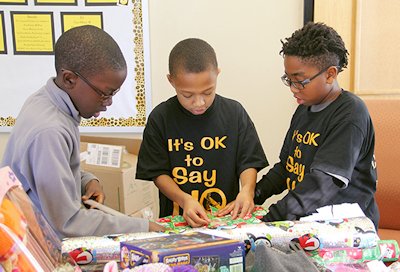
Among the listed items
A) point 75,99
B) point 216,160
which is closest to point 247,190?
point 216,160

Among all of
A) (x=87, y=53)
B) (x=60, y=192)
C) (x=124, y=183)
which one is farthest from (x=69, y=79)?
(x=124, y=183)

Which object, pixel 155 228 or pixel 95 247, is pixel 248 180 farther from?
pixel 95 247

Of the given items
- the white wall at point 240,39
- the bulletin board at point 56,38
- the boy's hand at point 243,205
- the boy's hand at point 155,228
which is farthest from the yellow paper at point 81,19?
the boy's hand at point 155,228

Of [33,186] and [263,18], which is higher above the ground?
[263,18]

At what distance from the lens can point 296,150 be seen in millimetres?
1267

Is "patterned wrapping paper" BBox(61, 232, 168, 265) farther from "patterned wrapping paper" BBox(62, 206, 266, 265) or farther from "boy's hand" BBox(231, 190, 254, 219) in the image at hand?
"boy's hand" BBox(231, 190, 254, 219)

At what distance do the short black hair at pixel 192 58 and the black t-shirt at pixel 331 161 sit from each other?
33cm

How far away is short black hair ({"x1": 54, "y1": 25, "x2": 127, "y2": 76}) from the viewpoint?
3.35 feet

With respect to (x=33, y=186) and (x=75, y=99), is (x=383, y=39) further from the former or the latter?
(x=33, y=186)

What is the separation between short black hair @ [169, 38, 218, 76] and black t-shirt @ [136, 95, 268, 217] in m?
0.14

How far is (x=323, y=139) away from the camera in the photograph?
1.15m

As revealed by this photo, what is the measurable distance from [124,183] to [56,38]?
92cm

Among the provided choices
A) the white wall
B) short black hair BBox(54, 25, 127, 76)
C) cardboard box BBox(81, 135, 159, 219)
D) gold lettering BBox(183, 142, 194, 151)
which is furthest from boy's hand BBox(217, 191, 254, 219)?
the white wall

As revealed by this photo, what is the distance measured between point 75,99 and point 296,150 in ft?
2.07
